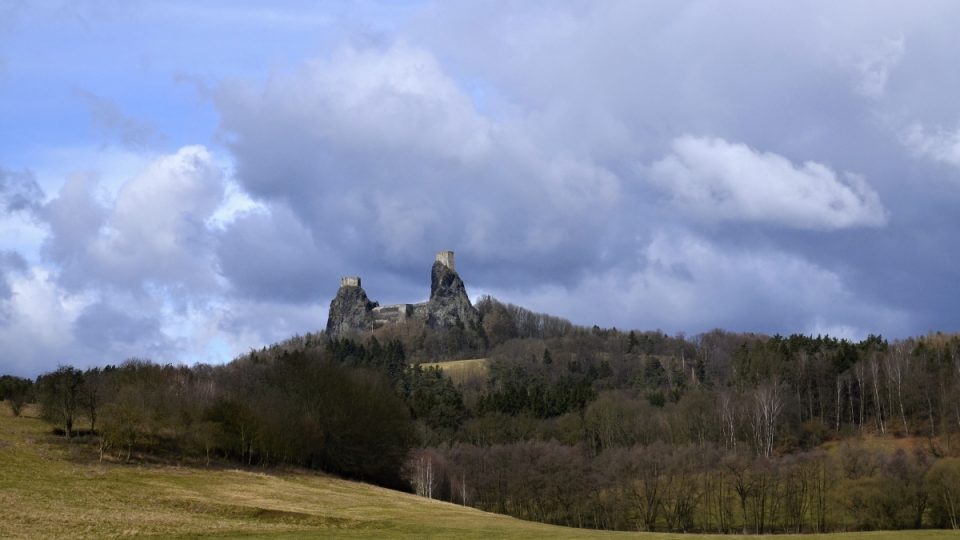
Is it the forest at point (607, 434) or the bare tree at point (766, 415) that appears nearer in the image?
the forest at point (607, 434)

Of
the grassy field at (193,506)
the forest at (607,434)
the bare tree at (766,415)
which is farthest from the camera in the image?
the bare tree at (766,415)

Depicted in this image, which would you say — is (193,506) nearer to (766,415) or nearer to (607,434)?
(766,415)

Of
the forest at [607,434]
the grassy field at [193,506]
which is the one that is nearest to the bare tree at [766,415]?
the forest at [607,434]

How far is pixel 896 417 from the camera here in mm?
163000

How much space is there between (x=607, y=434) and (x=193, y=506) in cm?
10751

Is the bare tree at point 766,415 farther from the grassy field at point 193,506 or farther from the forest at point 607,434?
the grassy field at point 193,506

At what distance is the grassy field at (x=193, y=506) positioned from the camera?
180ft

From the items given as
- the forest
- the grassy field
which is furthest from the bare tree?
the grassy field

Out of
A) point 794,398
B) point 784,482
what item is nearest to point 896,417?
point 794,398

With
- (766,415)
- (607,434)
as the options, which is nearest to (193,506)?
(766,415)

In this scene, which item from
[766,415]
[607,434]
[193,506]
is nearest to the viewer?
[193,506]

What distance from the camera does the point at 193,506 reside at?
66.4 m

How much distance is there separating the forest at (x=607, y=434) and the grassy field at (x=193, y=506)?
18.7 ft

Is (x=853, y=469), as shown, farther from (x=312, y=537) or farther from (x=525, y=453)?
(x=312, y=537)
